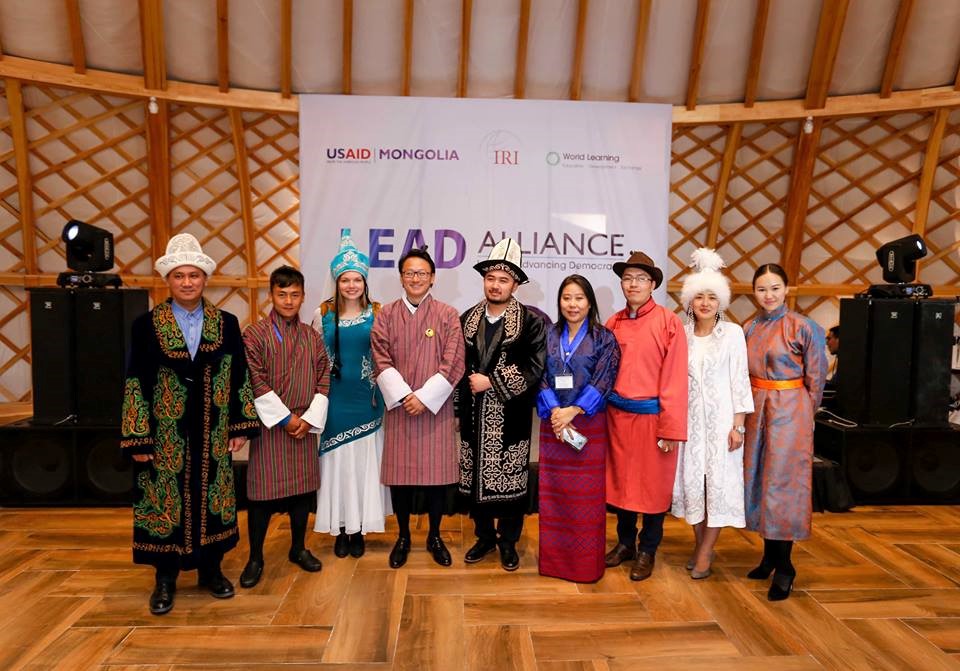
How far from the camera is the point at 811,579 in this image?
2.26 m

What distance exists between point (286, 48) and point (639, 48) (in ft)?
8.37

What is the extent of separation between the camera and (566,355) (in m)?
2.11

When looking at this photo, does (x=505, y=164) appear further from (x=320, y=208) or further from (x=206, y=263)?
(x=206, y=263)

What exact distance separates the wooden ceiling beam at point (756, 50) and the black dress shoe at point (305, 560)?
439 cm

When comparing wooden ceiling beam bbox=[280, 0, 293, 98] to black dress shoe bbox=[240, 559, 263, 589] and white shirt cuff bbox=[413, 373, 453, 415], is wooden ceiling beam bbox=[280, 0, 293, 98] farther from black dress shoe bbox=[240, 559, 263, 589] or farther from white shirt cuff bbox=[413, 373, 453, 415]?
black dress shoe bbox=[240, 559, 263, 589]

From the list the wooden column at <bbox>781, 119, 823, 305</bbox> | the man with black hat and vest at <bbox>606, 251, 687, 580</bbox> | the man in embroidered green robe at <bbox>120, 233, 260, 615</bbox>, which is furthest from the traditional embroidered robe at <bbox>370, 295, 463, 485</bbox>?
the wooden column at <bbox>781, 119, 823, 305</bbox>

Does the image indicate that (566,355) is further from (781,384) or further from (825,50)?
(825,50)

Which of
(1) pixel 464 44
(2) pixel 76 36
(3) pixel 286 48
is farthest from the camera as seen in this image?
(1) pixel 464 44

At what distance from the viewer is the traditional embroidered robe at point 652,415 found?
2080mm

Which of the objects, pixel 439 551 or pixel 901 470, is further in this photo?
pixel 901 470

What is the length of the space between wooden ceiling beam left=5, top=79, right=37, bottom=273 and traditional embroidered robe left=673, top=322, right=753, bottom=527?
4.77m

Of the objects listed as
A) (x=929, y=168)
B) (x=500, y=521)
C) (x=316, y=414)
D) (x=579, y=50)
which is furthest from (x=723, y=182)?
(x=316, y=414)

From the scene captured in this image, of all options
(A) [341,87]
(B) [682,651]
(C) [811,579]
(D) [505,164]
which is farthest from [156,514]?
(A) [341,87]

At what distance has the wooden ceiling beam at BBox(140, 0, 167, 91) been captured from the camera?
12.9 feet
